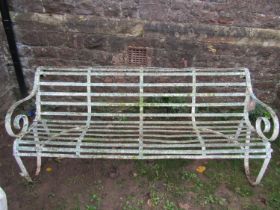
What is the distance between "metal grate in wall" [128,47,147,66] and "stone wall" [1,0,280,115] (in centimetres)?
7

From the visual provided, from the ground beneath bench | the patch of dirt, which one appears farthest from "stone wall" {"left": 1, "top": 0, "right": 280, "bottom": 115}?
the patch of dirt

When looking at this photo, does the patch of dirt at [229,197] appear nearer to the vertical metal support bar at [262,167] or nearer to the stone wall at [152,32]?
the vertical metal support bar at [262,167]

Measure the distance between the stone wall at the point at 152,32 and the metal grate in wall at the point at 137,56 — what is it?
7 cm

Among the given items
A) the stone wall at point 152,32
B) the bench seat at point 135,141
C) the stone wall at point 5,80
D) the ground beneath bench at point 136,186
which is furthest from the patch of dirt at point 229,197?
the stone wall at point 5,80

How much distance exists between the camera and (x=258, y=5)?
351 cm

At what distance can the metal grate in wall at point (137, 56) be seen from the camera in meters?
3.78

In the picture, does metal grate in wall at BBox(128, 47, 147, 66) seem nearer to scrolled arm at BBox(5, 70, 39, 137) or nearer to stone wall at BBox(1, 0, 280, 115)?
stone wall at BBox(1, 0, 280, 115)

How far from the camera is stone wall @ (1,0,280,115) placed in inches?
139

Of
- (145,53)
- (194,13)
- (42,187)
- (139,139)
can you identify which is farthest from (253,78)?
(42,187)

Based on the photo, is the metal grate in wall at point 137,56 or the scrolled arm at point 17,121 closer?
the scrolled arm at point 17,121

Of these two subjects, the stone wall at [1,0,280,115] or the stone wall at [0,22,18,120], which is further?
the stone wall at [0,22,18,120]

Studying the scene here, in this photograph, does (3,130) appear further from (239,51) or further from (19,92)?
(239,51)

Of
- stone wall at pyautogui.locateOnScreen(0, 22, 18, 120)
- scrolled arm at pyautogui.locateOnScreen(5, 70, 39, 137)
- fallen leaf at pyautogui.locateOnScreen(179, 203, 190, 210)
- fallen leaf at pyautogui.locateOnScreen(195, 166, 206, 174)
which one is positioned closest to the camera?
scrolled arm at pyautogui.locateOnScreen(5, 70, 39, 137)

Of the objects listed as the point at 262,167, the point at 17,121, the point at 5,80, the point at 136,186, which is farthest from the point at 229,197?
the point at 5,80
